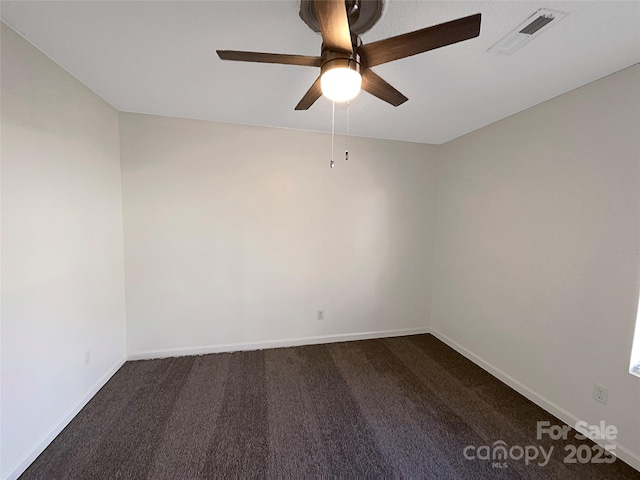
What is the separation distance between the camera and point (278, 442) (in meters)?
1.73

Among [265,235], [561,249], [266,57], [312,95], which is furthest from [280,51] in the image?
[561,249]

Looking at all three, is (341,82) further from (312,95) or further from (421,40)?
(312,95)

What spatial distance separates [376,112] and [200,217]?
1974 mm

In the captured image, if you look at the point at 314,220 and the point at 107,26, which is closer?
the point at 107,26

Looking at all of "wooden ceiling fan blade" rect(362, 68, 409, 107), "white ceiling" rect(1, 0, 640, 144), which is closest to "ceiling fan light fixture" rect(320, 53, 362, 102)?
"wooden ceiling fan blade" rect(362, 68, 409, 107)

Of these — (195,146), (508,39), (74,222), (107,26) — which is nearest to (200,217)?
(195,146)

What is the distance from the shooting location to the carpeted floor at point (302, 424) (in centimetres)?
157

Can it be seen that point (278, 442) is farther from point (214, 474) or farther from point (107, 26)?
point (107, 26)

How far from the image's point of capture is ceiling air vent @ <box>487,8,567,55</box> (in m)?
1.20

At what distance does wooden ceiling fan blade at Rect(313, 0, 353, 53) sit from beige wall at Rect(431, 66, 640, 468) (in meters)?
1.88

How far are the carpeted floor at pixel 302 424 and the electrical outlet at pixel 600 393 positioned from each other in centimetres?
33

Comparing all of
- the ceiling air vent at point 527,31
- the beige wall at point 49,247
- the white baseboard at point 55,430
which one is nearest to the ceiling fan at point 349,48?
the ceiling air vent at point 527,31

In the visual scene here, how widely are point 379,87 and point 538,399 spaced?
8.67ft

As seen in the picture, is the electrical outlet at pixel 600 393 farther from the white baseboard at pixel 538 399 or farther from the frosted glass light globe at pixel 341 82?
the frosted glass light globe at pixel 341 82
